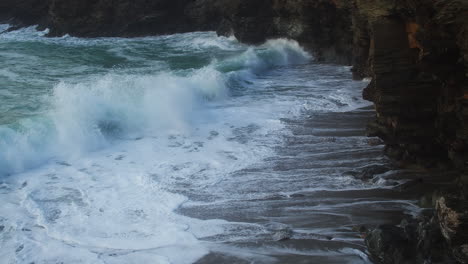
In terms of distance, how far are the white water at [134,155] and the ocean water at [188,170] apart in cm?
3

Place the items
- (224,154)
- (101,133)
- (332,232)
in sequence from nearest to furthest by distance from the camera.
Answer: (332,232) → (224,154) → (101,133)

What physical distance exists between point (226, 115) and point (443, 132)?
5.59 metres

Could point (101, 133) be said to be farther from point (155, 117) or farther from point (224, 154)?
point (224, 154)

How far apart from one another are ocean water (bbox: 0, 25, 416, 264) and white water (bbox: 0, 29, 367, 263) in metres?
0.03

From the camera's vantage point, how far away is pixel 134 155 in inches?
345

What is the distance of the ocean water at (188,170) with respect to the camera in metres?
5.66

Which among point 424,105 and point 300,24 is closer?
point 424,105

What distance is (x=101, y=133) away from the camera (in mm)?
9641

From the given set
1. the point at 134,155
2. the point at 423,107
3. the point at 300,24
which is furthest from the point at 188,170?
the point at 300,24

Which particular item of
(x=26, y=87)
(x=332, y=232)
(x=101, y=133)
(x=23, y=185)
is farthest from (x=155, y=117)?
(x=332, y=232)

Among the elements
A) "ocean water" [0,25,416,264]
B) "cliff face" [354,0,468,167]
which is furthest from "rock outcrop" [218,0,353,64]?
"cliff face" [354,0,468,167]

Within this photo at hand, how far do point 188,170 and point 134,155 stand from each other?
1269mm

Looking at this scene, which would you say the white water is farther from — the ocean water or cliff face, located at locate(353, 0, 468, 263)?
cliff face, located at locate(353, 0, 468, 263)

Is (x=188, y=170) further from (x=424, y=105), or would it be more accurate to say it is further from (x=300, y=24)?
(x=300, y=24)
